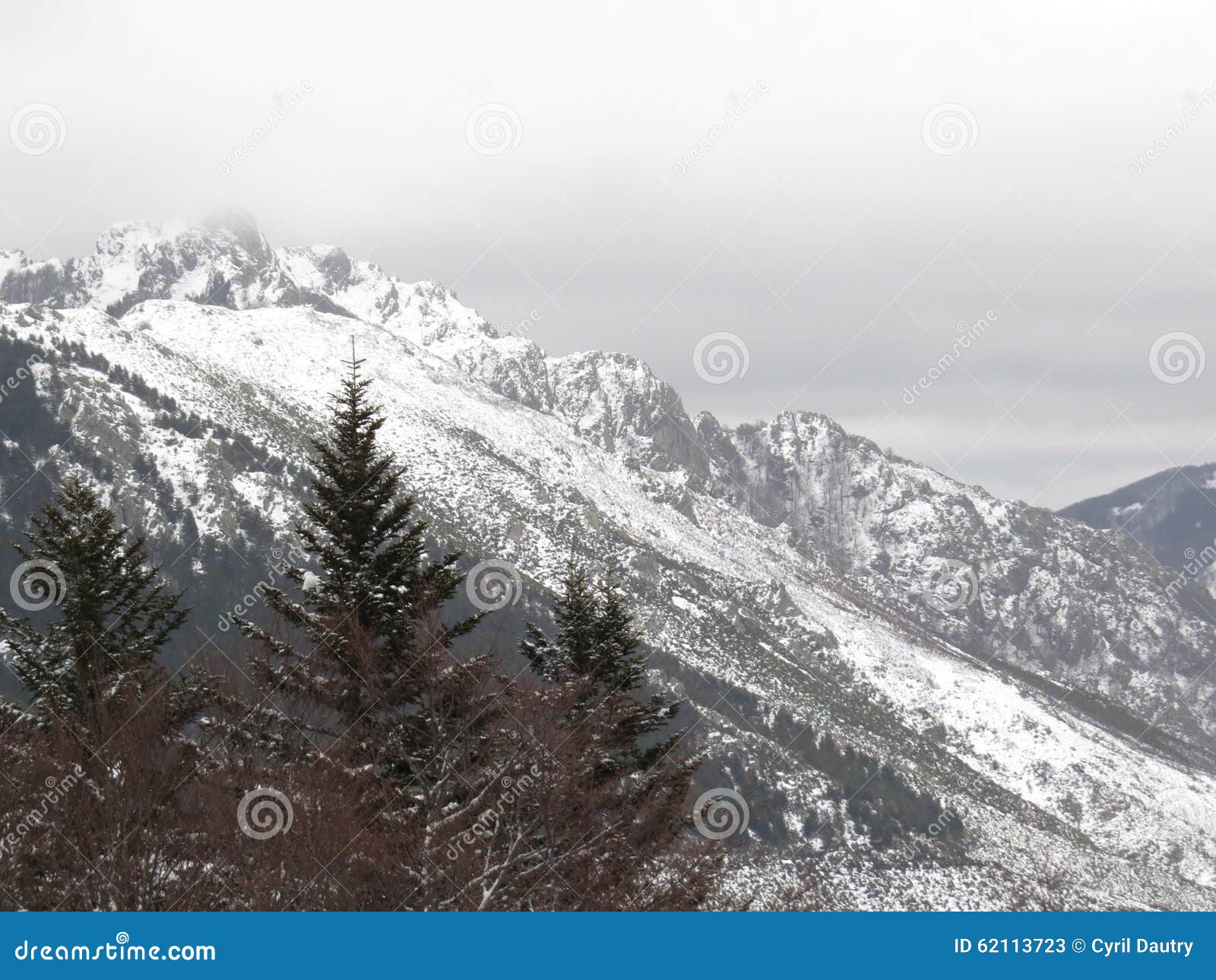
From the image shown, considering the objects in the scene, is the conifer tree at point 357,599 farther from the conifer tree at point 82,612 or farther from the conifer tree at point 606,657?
the conifer tree at point 82,612

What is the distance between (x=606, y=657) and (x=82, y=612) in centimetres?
1683

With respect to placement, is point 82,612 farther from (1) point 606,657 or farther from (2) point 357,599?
(1) point 606,657

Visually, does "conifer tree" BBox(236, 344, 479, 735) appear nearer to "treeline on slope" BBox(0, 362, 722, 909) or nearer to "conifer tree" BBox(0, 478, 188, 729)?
"treeline on slope" BBox(0, 362, 722, 909)

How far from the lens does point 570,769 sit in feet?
81.7

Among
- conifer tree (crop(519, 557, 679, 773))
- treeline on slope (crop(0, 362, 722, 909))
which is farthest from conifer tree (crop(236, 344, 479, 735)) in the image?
conifer tree (crop(519, 557, 679, 773))

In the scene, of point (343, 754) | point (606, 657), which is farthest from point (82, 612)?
point (606, 657)

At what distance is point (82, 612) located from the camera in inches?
1321

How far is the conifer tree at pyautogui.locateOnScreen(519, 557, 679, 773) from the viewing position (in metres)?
33.0

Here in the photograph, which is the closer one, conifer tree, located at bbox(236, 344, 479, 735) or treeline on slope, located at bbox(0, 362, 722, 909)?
treeline on slope, located at bbox(0, 362, 722, 909)

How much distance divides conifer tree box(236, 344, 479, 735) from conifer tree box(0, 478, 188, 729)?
733 cm

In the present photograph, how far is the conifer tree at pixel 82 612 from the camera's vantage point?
3204 cm

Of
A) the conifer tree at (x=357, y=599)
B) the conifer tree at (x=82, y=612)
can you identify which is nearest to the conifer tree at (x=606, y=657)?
the conifer tree at (x=357, y=599)

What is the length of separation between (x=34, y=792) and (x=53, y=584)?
13.5m

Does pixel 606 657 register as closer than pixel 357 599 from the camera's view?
No
